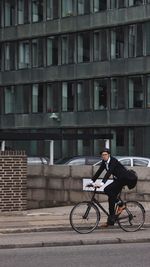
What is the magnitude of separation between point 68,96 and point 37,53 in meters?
5.05

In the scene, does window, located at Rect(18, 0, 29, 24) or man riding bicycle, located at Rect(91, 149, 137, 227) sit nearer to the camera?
man riding bicycle, located at Rect(91, 149, 137, 227)

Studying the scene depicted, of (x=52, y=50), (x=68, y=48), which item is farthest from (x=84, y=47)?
(x=52, y=50)

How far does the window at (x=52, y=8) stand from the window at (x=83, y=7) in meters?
2.36

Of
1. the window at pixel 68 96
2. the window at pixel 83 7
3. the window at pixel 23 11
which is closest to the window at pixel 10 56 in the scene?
the window at pixel 23 11

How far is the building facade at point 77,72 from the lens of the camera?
46438 millimetres

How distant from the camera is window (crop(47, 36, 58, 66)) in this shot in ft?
→ 169

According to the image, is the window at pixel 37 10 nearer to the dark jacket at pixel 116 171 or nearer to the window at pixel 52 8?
the window at pixel 52 8

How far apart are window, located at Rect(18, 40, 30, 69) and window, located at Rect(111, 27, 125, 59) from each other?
8642 mm

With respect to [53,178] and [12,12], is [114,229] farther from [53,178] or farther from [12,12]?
[12,12]

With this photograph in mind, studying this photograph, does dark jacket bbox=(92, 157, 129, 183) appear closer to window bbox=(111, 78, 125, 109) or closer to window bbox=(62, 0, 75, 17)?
window bbox=(111, 78, 125, 109)

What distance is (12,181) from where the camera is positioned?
1727cm

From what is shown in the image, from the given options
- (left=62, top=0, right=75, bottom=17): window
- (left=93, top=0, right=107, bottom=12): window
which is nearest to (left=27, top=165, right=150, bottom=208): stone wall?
(left=93, top=0, right=107, bottom=12): window

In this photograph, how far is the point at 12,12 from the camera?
179 feet

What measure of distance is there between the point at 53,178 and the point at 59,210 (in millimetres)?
2847
